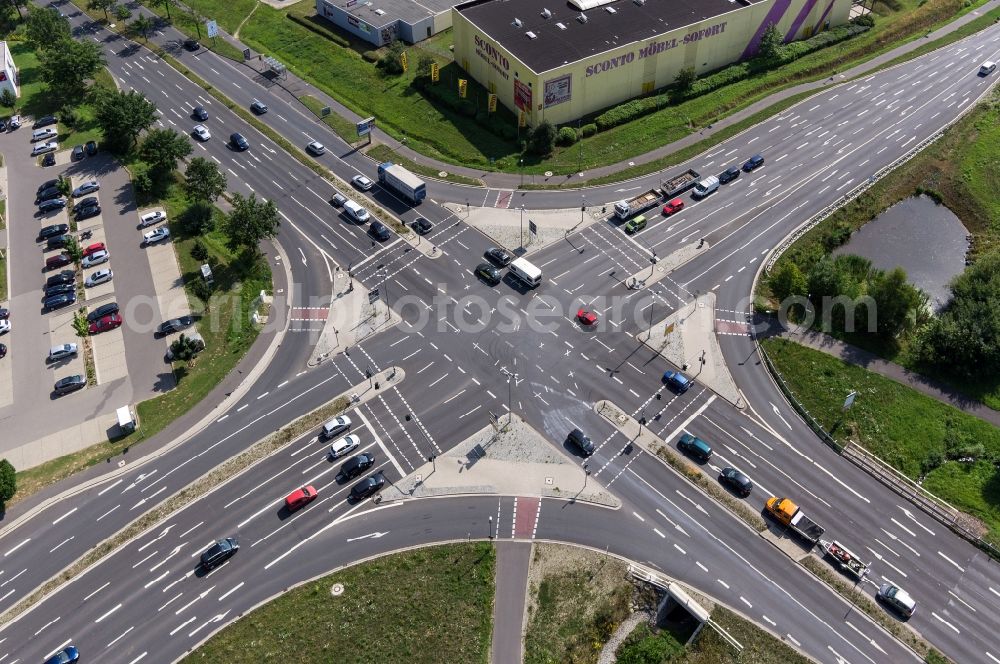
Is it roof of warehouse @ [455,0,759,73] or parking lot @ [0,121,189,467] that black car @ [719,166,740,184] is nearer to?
roof of warehouse @ [455,0,759,73]

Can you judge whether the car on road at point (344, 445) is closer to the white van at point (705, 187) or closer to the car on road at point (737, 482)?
the car on road at point (737, 482)

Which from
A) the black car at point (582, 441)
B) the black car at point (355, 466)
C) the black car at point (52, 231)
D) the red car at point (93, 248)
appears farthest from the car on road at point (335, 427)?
the black car at point (52, 231)

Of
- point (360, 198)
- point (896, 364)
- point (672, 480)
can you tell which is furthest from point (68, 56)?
point (896, 364)

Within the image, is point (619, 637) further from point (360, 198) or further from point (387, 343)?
point (360, 198)

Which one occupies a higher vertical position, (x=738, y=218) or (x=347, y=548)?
(x=738, y=218)

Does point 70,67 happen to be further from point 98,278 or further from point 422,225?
point 422,225

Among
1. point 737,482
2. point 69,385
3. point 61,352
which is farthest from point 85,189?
point 737,482
